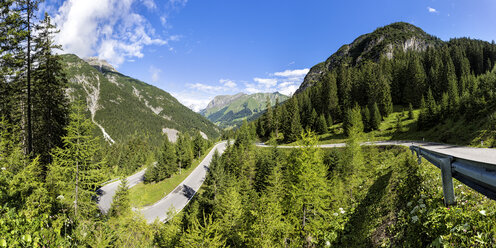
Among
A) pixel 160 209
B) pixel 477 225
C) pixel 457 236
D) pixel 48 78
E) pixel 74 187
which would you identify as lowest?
pixel 160 209

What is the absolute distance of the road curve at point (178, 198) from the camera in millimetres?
38294

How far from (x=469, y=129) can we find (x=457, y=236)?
39.3 meters

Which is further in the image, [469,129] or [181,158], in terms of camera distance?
[181,158]

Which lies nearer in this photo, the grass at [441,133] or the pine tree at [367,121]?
the grass at [441,133]

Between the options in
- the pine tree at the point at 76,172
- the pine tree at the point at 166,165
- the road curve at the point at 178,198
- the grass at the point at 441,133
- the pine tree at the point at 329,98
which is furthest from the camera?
the pine tree at the point at 329,98

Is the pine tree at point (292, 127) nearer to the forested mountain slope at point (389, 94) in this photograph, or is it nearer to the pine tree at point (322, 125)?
the forested mountain slope at point (389, 94)

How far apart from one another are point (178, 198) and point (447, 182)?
50266 millimetres

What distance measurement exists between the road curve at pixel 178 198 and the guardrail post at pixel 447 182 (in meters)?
39.4

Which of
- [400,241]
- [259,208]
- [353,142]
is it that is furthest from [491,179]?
[353,142]

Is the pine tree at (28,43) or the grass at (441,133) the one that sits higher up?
the pine tree at (28,43)

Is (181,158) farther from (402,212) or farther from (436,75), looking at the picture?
(436,75)

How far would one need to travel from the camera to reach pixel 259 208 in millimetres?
12711

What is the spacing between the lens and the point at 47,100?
21453 millimetres

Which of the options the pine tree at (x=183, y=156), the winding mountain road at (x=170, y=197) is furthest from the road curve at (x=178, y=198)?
the pine tree at (x=183, y=156)
